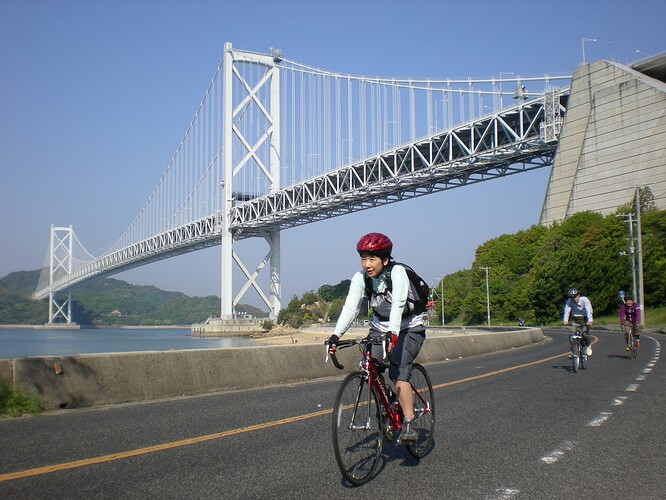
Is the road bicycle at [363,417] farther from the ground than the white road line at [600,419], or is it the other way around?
the road bicycle at [363,417]

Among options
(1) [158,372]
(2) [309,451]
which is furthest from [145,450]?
(1) [158,372]

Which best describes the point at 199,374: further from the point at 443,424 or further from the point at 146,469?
the point at 146,469

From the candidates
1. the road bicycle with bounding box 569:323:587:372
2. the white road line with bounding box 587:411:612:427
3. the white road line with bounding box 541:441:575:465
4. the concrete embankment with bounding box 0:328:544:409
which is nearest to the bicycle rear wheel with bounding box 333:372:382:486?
→ the white road line with bounding box 541:441:575:465

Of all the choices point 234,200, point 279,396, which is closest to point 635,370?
Result: point 279,396

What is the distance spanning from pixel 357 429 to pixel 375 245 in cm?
128

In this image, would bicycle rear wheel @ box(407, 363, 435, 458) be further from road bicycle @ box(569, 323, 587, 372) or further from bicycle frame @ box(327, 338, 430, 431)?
road bicycle @ box(569, 323, 587, 372)

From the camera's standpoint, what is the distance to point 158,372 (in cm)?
919

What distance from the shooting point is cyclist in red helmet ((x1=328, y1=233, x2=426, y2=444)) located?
195 inches

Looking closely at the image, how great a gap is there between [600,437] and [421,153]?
2103 inches

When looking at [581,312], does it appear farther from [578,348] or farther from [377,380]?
[377,380]

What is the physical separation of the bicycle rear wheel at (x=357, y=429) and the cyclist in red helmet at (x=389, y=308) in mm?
282

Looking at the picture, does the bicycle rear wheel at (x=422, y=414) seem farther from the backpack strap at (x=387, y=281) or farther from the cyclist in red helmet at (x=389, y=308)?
the backpack strap at (x=387, y=281)

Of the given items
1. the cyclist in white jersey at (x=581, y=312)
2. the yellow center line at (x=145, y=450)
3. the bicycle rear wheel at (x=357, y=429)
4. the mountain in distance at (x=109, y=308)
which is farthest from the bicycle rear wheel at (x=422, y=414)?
the mountain in distance at (x=109, y=308)

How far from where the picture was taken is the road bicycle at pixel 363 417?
454 centimetres
